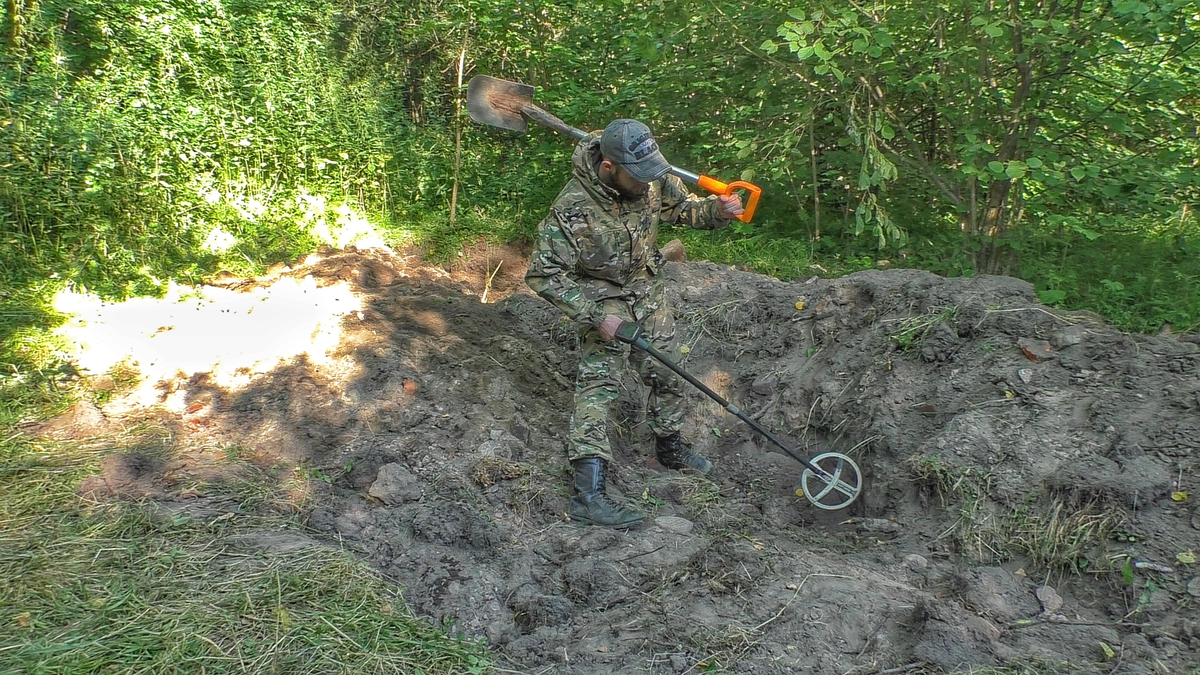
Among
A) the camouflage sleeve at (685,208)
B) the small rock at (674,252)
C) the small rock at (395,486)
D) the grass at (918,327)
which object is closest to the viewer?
the small rock at (395,486)

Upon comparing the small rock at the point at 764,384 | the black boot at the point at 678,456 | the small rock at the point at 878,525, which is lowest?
the black boot at the point at 678,456

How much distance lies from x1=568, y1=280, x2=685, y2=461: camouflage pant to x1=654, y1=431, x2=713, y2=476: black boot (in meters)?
0.07

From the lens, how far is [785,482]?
14.7 ft

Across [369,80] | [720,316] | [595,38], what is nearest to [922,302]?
[720,316]

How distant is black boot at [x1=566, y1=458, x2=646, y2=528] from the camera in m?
3.88

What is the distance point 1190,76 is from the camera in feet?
16.1

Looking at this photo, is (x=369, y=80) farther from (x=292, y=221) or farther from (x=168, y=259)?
(x=168, y=259)

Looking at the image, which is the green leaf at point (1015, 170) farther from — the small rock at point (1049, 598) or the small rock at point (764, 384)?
the small rock at point (1049, 598)

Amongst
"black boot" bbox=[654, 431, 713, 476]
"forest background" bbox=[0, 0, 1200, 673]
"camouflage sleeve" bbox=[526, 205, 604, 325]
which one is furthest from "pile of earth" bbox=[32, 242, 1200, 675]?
"camouflage sleeve" bbox=[526, 205, 604, 325]

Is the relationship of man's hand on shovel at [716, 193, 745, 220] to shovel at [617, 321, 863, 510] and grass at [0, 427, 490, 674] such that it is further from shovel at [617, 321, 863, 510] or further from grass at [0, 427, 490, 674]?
grass at [0, 427, 490, 674]

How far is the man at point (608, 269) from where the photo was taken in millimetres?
3932

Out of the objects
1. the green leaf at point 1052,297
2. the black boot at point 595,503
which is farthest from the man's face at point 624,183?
the green leaf at point 1052,297

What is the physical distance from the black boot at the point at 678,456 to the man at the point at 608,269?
4.0 inches

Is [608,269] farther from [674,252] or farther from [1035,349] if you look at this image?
[674,252]
